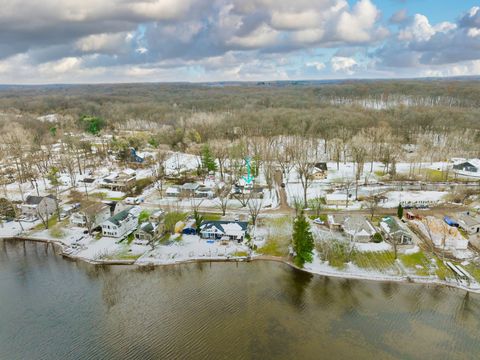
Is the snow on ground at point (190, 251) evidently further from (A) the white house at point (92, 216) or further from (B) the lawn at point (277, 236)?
(A) the white house at point (92, 216)

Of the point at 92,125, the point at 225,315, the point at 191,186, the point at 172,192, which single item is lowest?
the point at 225,315

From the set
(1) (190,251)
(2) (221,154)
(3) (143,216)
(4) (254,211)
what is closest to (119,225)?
(3) (143,216)

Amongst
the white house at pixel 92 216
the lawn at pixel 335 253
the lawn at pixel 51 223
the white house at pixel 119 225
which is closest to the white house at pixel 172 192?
the white house at pixel 92 216

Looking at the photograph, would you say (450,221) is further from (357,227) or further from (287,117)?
(287,117)

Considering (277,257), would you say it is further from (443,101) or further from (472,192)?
(443,101)

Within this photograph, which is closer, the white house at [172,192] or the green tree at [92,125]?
the white house at [172,192]

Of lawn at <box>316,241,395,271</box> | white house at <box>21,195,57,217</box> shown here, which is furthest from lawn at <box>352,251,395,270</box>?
white house at <box>21,195,57,217</box>

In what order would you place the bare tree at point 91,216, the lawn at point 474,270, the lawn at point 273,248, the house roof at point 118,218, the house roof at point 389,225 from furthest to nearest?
1. the bare tree at point 91,216
2. the house roof at point 118,218
3. the house roof at point 389,225
4. the lawn at point 273,248
5. the lawn at point 474,270
